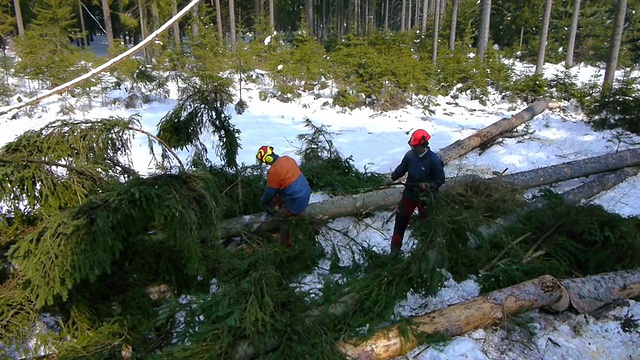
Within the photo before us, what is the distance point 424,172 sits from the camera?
5.34 meters

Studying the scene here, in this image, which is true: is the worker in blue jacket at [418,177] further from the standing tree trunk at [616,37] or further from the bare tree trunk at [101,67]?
the standing tree trunk at [616,37]

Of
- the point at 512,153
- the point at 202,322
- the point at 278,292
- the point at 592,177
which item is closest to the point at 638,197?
the point at 592,177

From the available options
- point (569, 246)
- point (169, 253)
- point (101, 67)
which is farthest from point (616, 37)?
point (101, 67)

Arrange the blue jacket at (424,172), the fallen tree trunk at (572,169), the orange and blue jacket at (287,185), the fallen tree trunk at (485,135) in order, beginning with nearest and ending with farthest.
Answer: the orange and blue jacket at (287,185)
the blue jacket at (424,172)
the fallen tree trunk at (572,169)
the fallen tree trunk at (485,135)

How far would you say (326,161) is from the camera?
7695 mm

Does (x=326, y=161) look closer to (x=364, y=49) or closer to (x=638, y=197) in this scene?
(x=638, y=197)

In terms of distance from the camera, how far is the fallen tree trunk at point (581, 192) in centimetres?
552

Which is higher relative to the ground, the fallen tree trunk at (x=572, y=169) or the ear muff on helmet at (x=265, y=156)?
the ear muff on helmet at (x=265, y=156)

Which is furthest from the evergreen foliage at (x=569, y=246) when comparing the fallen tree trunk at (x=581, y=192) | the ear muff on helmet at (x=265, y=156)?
the ear muff on helmet at (x=265, y=156)

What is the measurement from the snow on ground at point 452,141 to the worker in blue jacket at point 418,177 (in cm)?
32

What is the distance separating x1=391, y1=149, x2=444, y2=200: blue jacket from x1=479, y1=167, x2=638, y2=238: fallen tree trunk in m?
0.94

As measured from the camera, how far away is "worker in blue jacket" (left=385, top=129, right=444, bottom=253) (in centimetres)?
520

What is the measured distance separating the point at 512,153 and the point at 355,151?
3.91 metres

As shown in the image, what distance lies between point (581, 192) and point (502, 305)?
4278mm
